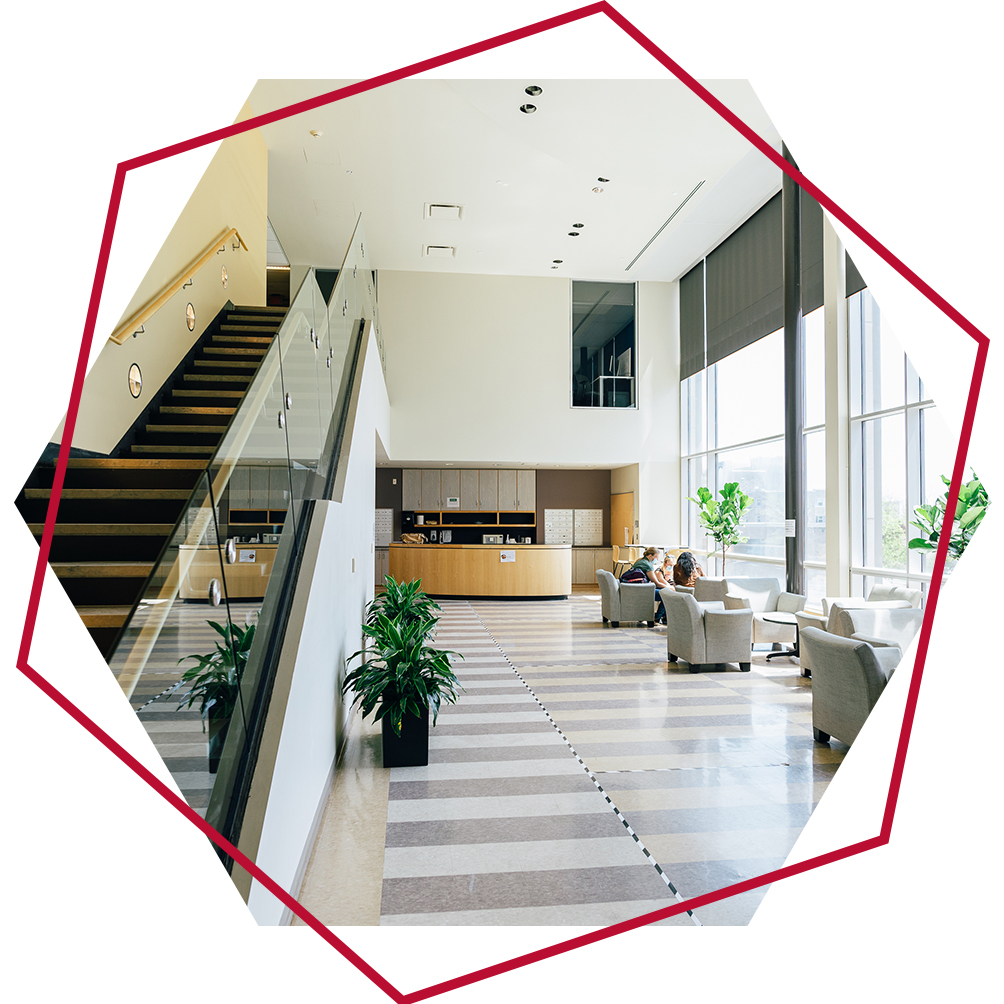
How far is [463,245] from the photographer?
11.5 meters

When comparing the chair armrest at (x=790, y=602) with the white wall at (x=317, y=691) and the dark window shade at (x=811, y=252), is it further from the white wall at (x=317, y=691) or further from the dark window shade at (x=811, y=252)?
the white wall at (x=317, y=691)

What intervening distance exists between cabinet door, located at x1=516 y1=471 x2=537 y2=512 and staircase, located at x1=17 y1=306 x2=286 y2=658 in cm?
871

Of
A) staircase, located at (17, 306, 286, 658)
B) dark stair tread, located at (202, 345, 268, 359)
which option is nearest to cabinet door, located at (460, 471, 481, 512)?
dark stair tread, located at (202, 345, 268, 359)

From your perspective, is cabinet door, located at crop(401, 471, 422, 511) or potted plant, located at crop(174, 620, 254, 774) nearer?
potted plant, located at crop(174, 620, 254, 774)

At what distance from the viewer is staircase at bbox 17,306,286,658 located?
9.83 feet

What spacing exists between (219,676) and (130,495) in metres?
2.19

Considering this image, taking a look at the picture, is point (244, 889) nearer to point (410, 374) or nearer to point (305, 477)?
point (305, 477)

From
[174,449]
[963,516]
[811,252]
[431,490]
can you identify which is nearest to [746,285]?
[811,252]

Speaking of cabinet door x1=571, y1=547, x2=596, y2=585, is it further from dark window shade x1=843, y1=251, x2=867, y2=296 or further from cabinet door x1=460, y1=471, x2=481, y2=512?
dark window shade x1=843, y1=251, x2=867, y2=296

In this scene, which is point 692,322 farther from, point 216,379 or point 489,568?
point 216,379

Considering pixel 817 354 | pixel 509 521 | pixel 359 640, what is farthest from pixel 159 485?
pixel 509 521

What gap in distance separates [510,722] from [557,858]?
76.9 inches

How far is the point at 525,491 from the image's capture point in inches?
569

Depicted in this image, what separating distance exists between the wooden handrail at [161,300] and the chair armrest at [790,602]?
6.66 m
